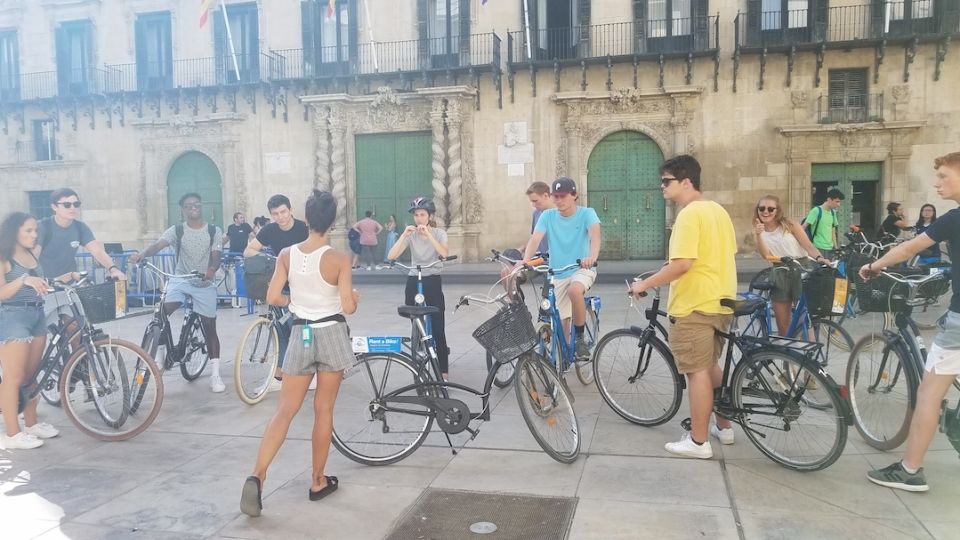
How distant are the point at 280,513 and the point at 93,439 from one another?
2.16 metres

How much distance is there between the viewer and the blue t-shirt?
6082 millimetres

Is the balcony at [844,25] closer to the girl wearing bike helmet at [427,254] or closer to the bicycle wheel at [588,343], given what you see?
the bicycle wheel at [588,343]

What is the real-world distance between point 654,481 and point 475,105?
57.4 feet

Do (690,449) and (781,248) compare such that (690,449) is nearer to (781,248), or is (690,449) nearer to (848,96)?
(781,248)

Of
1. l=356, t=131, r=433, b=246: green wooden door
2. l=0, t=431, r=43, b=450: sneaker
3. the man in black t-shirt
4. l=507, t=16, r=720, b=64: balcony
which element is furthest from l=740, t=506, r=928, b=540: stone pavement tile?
l=356, t=131, r=433, b=246: green wooden door

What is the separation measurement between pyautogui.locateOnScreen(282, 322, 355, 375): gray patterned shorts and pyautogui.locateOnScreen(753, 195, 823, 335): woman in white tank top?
3777 mm

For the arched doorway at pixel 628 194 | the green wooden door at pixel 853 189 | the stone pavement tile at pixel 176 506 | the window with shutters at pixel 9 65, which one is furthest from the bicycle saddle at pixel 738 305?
the window with shutters at pixel 9 65

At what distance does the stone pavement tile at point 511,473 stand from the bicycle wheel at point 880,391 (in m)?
1.88

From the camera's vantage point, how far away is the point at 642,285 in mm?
4480

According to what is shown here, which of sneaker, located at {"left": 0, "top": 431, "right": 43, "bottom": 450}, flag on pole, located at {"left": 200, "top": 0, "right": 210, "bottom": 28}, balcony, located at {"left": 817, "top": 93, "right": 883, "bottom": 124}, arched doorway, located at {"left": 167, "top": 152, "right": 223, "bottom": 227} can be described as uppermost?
flag on pole, located at {"left": 200, "top": 0, "right": 210, "bottom": 28}

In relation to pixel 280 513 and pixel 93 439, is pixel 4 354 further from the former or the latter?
pixel 280 513

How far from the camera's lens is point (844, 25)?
18422 mm

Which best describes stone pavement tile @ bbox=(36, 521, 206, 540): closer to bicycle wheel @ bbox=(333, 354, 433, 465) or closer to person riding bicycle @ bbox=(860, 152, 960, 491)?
bicycle wheel @ bbox=(333, 354, 433, 465)

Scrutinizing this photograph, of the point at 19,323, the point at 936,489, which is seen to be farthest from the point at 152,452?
the point at 936,489
